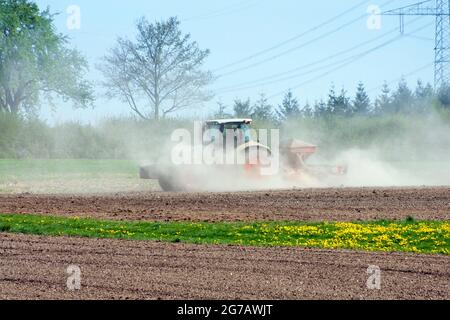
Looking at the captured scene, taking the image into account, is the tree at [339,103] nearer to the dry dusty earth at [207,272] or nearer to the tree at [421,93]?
the tree at [421,93]

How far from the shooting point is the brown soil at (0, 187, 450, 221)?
23.0 metres

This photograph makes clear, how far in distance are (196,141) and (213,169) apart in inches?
50.4

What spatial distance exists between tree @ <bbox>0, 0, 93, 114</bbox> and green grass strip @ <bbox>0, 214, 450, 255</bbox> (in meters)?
50.0

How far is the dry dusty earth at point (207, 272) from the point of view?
496 inches

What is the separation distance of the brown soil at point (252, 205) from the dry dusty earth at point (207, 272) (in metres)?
5.55

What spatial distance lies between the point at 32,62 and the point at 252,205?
→ 163 feet

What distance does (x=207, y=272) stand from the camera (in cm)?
1434

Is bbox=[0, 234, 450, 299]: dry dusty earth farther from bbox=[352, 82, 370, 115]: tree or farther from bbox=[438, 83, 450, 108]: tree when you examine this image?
bbox=[352, 82, 370, 115]: tree

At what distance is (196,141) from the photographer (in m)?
31.9

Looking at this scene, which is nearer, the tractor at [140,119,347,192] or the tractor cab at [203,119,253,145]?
the tractor at [140,119,347,192]

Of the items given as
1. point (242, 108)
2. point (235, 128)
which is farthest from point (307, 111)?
point (235, 128)

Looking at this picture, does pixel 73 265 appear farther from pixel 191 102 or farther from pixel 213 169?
pixel 191 102

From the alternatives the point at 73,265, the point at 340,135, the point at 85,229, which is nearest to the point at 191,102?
the point at 340,135

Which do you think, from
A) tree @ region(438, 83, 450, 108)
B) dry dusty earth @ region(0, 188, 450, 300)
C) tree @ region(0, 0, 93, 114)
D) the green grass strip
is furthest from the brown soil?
tree @ region(0, 0, 93, 114)
